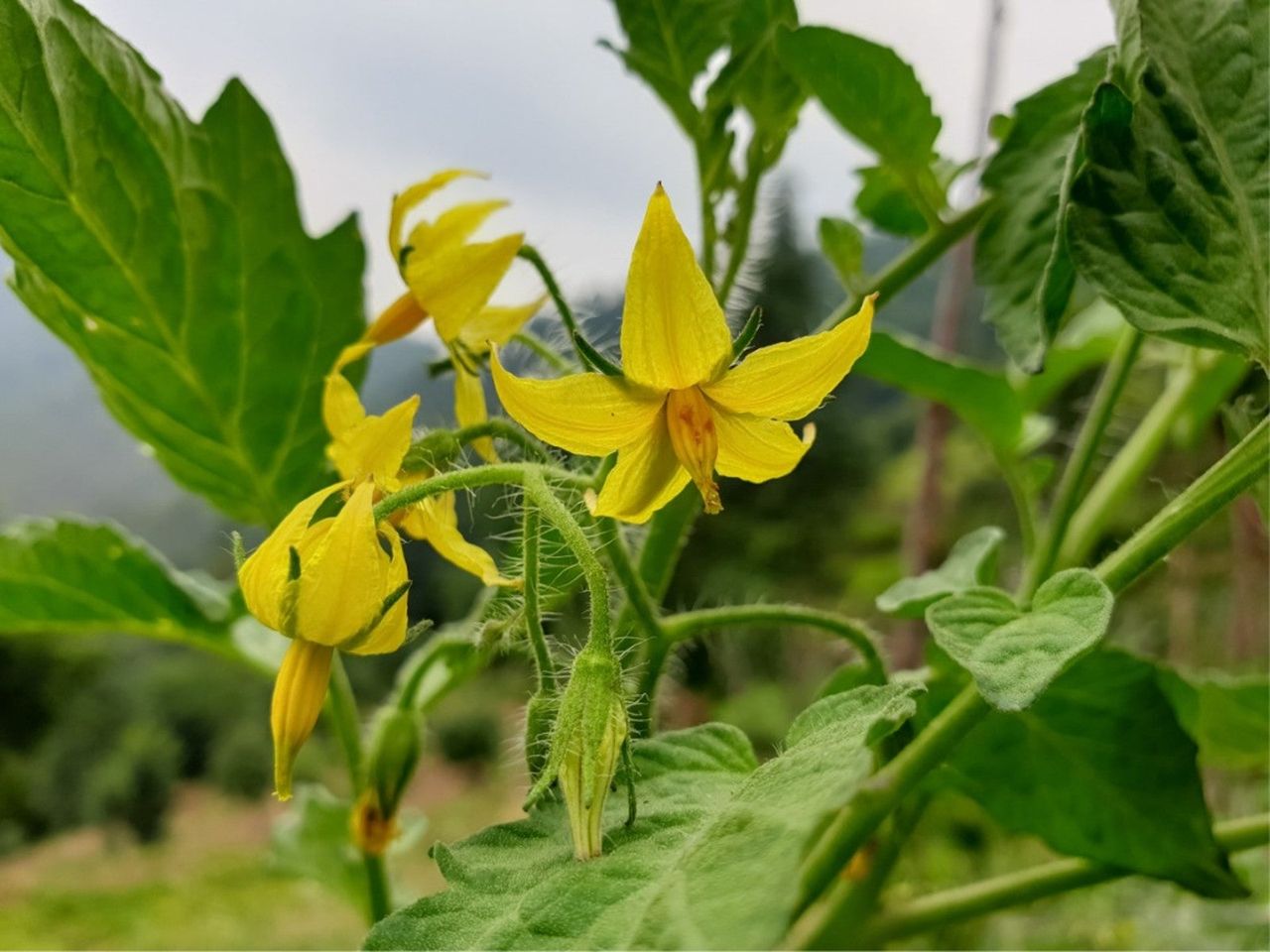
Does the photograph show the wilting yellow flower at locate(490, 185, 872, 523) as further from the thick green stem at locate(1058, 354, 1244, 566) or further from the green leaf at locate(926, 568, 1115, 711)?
the thick green stem at locate(1058, 354, 1244, 566)

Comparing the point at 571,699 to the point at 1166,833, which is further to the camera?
the point at 1166,833

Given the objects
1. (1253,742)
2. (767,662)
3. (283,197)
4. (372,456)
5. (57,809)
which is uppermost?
(283,197)

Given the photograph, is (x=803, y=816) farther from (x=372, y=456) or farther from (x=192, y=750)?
(x=192, y=750)

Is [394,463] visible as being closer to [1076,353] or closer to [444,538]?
[444,538]

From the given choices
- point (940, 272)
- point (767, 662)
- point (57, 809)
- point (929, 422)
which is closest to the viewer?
point (929, 422)

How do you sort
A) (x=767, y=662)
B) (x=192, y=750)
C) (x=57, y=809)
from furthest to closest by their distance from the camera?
(x=767, y=662)
(x=192, y=750)
(x=57, y=809)

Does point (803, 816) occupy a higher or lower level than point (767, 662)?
higher

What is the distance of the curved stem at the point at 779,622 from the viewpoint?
0.31m

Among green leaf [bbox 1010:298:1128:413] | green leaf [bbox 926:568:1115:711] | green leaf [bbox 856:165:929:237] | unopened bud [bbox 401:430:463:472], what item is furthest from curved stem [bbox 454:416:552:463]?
green leaf [bbox 1010:298:1128:413]

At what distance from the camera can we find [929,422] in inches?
56.4

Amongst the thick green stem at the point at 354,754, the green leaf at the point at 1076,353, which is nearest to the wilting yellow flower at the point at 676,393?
the thick green stem at the point at 354,754

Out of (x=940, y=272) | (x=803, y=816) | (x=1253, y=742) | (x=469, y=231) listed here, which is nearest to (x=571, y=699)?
(x=803, y=816)

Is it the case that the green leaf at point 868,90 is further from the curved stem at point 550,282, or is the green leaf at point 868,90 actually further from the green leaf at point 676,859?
the green leaf at point 676,859

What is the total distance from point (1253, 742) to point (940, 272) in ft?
4.16
